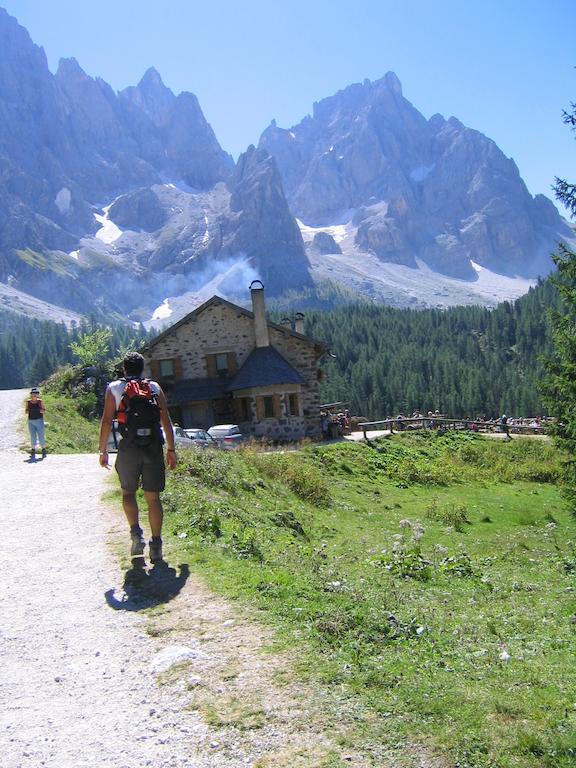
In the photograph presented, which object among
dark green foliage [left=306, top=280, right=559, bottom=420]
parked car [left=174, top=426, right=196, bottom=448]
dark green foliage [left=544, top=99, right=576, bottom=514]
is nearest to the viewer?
dark green foliage [left=544, top=99, right=576, bottom=514]

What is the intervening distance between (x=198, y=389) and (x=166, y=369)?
1.96m

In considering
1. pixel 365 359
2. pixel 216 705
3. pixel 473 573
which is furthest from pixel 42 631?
pixel 365 359

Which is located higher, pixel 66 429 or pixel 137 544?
pixel 66 429

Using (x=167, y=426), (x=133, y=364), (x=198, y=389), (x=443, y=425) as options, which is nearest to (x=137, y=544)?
(x=167, y=426)

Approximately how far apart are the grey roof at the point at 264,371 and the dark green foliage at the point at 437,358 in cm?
6156

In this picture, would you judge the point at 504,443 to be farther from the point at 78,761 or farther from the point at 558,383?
the point at 78,761

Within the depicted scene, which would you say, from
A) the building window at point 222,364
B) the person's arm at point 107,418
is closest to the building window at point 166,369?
the building window at point 222,364

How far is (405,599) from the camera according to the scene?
22.8ft

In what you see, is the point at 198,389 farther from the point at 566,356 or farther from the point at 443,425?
the point at 566,356

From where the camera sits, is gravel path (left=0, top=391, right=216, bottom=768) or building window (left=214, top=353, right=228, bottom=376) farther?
building window (left=214, top=353, right=228, bottom=376)

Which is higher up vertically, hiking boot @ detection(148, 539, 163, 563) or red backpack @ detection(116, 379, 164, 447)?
red backpack @ detection(116, 379, 164, 447)

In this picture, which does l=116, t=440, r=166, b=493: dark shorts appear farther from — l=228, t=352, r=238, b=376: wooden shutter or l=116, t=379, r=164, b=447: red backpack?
l=228, t=352, r=238, b=376: wooden shutter

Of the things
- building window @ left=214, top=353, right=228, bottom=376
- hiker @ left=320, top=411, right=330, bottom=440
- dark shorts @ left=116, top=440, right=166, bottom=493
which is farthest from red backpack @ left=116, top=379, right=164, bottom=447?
building window @ left=214, top=353, right=228, bottom=376

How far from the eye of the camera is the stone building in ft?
107
